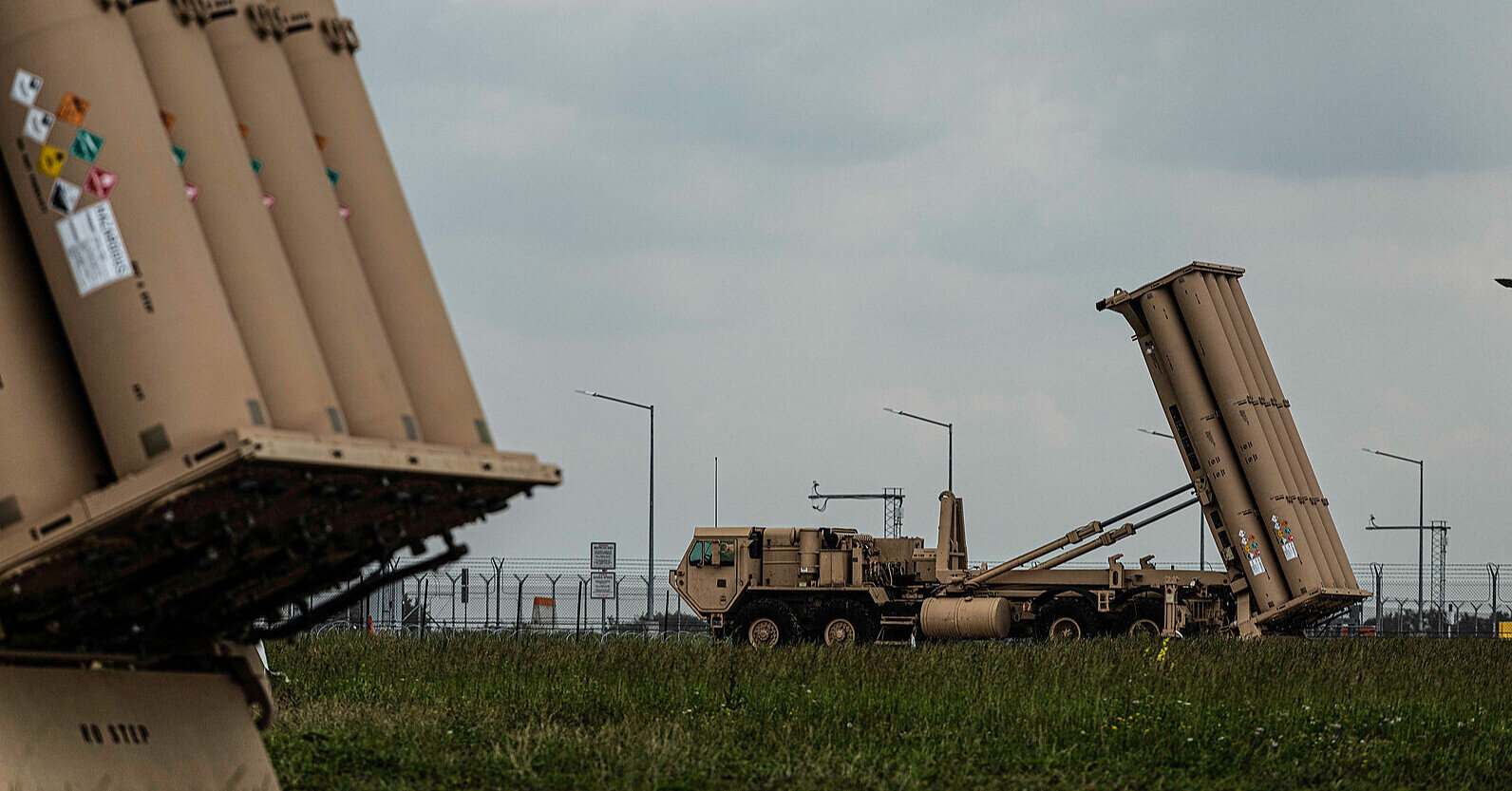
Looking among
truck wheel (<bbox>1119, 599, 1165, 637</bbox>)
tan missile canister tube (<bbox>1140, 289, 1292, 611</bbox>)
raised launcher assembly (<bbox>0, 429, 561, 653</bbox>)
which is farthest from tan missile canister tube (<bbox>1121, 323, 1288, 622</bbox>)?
raised launcher assembly (<bbox>0, 429, 561, 653</bbox>)

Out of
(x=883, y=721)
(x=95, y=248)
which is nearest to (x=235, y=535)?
(x=95, y=248)

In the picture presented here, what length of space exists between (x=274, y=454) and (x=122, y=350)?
0.95 metres

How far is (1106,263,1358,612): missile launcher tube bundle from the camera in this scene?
925 inches

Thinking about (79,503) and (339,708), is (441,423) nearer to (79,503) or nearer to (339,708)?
(79,503)

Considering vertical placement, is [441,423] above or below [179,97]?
below

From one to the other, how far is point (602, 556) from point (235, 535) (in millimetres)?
32903

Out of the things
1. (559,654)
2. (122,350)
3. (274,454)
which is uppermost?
(122,350)

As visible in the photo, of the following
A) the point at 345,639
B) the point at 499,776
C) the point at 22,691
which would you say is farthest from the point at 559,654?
the point at 22,691

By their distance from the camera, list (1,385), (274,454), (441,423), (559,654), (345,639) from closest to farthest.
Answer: (274,454) → (1,385) → (441,423) → (559,654) → (345,639)

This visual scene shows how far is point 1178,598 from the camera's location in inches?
1020

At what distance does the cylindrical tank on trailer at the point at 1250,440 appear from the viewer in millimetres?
23391

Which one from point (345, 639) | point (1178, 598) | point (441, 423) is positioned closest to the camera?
point (441, 423)

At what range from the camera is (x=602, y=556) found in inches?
1563

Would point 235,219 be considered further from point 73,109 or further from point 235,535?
point 235,535
